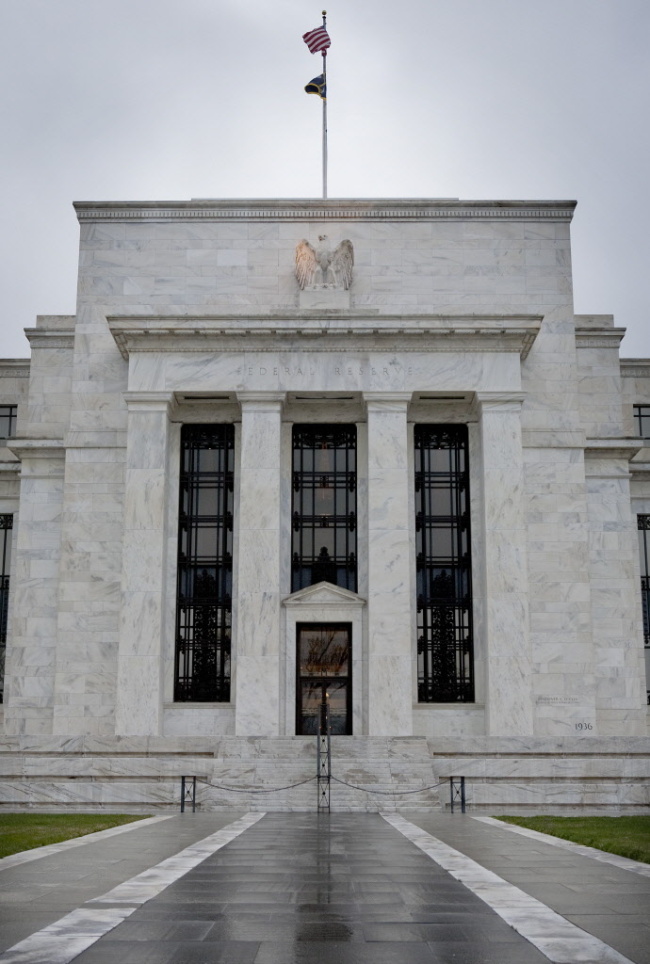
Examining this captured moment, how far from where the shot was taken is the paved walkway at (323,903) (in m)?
7.98

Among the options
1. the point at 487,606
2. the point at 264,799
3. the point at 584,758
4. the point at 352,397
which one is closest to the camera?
the point at 264,799

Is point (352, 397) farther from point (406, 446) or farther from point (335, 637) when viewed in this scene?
point (335, 637)

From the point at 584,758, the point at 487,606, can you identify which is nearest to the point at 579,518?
the point at 487,606

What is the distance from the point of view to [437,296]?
4328 centimetres

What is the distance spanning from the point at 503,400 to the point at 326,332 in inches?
273

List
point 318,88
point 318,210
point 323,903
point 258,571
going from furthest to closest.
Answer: point 318,88 → point 318,210 → point 258,571 → point 323,903

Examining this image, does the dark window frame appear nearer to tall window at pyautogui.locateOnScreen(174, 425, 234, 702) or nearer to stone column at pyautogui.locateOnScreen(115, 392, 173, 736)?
tall window at pyautogui.locateOnScreen(174, 425, 234, 702)

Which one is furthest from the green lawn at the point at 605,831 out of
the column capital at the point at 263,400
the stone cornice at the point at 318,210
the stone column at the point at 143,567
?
the stone cornice at the point at 318,210

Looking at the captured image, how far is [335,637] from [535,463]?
32.5ft

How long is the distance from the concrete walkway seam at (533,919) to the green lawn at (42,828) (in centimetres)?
633

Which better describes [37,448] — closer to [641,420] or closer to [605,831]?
[641,420]

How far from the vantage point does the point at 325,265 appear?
43.0 metres

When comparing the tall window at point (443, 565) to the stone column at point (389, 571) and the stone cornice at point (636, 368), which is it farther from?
the stone cornice at point (636, 368)

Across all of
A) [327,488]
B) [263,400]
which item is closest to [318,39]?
[263,400]
